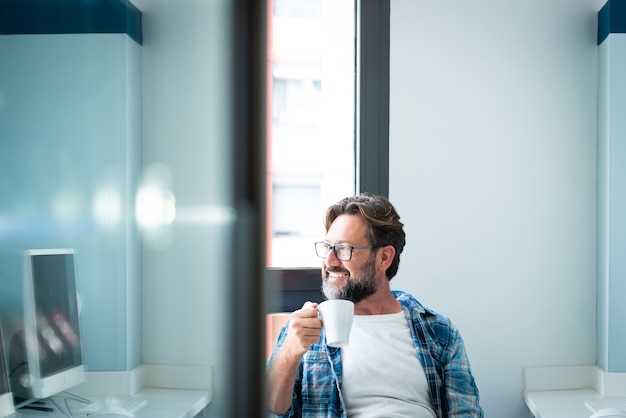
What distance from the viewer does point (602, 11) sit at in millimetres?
1916

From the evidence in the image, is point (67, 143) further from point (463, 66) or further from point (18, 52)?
point (463, 66)

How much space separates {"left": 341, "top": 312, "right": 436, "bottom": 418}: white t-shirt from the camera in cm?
143

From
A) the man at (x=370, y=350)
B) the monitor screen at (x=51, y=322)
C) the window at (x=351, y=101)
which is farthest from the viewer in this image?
the window at (x=351, y=101)

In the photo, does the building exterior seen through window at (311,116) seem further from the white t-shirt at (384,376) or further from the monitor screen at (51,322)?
the monitor screen at (51,322)

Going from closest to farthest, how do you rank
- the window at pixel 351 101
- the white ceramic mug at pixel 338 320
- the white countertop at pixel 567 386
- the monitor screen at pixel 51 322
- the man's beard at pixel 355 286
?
1. the monitor screen at pixel 51 322
2. the white ceramic mug at pixel 338 320
3. the man's beard at pixel 355 286
4. the white countertop at pixel 567 386
5. the window at pixel 351 101

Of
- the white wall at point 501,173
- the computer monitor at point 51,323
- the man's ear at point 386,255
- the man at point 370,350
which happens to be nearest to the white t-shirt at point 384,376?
Result: the man at point 370,350

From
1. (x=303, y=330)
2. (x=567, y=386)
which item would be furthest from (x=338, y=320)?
(x=567, y=386)

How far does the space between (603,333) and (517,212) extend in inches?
17.5

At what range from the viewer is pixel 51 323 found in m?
0.61

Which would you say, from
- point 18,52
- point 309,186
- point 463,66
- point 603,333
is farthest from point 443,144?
point 309,186

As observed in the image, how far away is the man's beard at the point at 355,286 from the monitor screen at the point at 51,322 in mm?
977

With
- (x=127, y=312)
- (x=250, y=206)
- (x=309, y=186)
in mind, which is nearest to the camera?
(x=250, y=206)

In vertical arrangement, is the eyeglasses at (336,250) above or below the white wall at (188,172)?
below

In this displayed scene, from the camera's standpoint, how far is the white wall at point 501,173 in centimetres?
192
